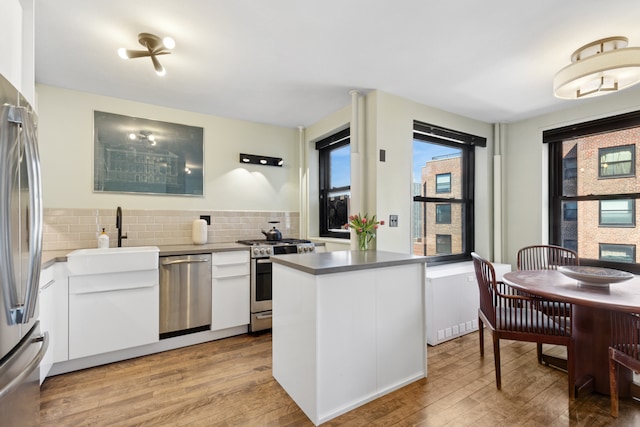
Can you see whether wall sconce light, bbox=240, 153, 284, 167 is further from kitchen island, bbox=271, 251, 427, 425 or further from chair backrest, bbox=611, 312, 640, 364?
chair backrest, bbox=611, 312, 640, 364

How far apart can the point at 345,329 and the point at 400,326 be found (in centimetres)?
49

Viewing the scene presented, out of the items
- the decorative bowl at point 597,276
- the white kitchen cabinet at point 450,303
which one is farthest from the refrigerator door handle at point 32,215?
the decorative bowl at point 597,276

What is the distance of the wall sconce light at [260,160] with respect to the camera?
3.84m

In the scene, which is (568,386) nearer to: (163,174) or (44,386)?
(44,386)

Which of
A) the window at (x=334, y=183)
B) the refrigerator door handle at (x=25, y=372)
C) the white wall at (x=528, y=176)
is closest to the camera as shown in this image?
the refrigerator door handle at (x=25, y=372)

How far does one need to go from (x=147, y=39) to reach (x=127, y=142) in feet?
4.82

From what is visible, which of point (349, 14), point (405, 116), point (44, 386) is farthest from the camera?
A: point (405, 116)

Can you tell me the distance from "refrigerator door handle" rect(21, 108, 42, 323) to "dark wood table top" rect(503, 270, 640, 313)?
270 cm

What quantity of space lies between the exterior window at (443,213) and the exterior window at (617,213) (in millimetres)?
1536

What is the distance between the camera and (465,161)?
4.05 metres

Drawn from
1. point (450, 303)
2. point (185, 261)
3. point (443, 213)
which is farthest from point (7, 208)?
point (443, 213)

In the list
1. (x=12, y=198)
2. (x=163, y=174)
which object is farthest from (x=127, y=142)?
(x=12, y=198)

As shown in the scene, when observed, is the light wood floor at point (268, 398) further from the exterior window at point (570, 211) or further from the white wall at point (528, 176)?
the exterior window at point (570, 211)

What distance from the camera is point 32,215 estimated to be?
1.19 metres
